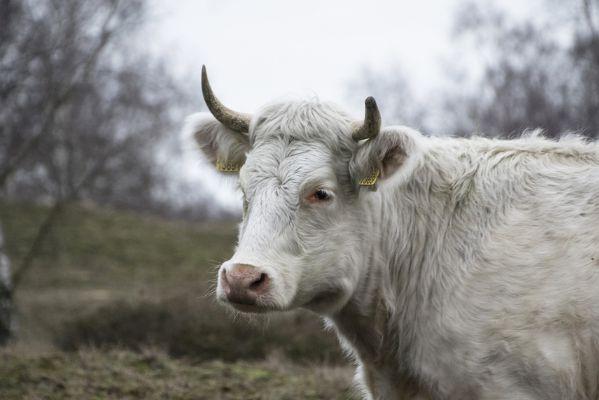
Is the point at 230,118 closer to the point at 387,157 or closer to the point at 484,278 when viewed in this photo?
the point at 387,157

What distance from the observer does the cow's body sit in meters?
4.82

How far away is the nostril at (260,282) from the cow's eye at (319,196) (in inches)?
25.8

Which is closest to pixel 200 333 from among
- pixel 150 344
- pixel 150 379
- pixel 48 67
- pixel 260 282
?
pixel 150 344

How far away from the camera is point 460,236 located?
5.42 meters

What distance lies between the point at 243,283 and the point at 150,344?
24.2 feet

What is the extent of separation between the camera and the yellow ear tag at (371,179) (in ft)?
17.4

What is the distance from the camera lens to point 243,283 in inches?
186

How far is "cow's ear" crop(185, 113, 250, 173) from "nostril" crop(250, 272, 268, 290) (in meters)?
1.37

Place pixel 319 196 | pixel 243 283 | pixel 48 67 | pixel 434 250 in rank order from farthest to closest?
pixel 48 67 → pixel 434 250 → pixel 319 196 → pixel 243 283

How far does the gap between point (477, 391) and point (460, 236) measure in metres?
1.04

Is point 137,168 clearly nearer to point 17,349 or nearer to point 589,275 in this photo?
point 17,349

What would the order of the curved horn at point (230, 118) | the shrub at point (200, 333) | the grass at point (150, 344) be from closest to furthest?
1. the curved horn at point (230, 118)
2. the grass at point (150, 344)
3. the shrub at point (200, 333)

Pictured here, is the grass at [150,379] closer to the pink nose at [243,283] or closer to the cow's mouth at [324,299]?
the cow's mouth at [324,299]

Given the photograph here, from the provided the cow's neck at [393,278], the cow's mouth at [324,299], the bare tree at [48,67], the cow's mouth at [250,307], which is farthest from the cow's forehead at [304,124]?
the bare tree at [48,67]
